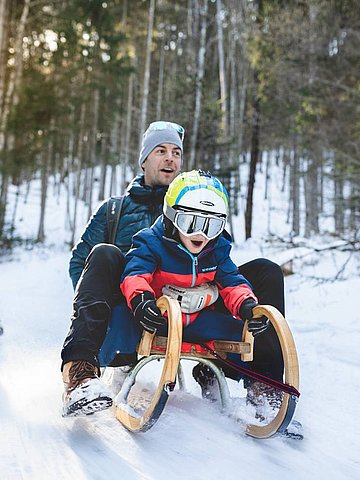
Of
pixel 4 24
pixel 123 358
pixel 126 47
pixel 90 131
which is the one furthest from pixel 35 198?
pixel 123 358

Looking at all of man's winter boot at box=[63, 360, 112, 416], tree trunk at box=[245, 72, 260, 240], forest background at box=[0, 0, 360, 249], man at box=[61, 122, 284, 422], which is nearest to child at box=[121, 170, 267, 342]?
man at box=[61, 122, 284, 422]

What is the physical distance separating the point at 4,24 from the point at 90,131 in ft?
36.0

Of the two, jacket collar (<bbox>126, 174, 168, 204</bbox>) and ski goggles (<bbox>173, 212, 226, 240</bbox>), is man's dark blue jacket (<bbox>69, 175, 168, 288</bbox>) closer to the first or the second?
jacket collar (<bbox>126, 174, 168, 204</bbox>)

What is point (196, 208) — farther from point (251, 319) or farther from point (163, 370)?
point (163, 370)

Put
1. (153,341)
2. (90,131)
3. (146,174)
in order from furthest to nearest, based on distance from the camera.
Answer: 1. (90,131)
2. (146,174)
3. (153,341)

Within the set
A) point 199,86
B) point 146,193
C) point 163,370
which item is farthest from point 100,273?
point 199,86

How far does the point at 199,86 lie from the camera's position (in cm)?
1562

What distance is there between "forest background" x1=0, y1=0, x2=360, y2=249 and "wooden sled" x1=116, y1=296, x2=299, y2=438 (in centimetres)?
374

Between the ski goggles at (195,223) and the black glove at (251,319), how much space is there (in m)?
0.34

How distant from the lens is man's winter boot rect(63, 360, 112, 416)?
1.90 m

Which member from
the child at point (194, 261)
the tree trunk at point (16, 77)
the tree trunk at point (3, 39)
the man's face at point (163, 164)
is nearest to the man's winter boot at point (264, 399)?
the child at point (194, 261)

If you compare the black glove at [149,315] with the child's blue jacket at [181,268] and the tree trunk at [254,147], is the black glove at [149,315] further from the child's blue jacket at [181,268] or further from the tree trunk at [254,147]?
the tree trunk at [254,147]

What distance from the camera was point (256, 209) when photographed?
94.4ft

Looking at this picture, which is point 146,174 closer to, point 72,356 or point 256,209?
point 72,356
